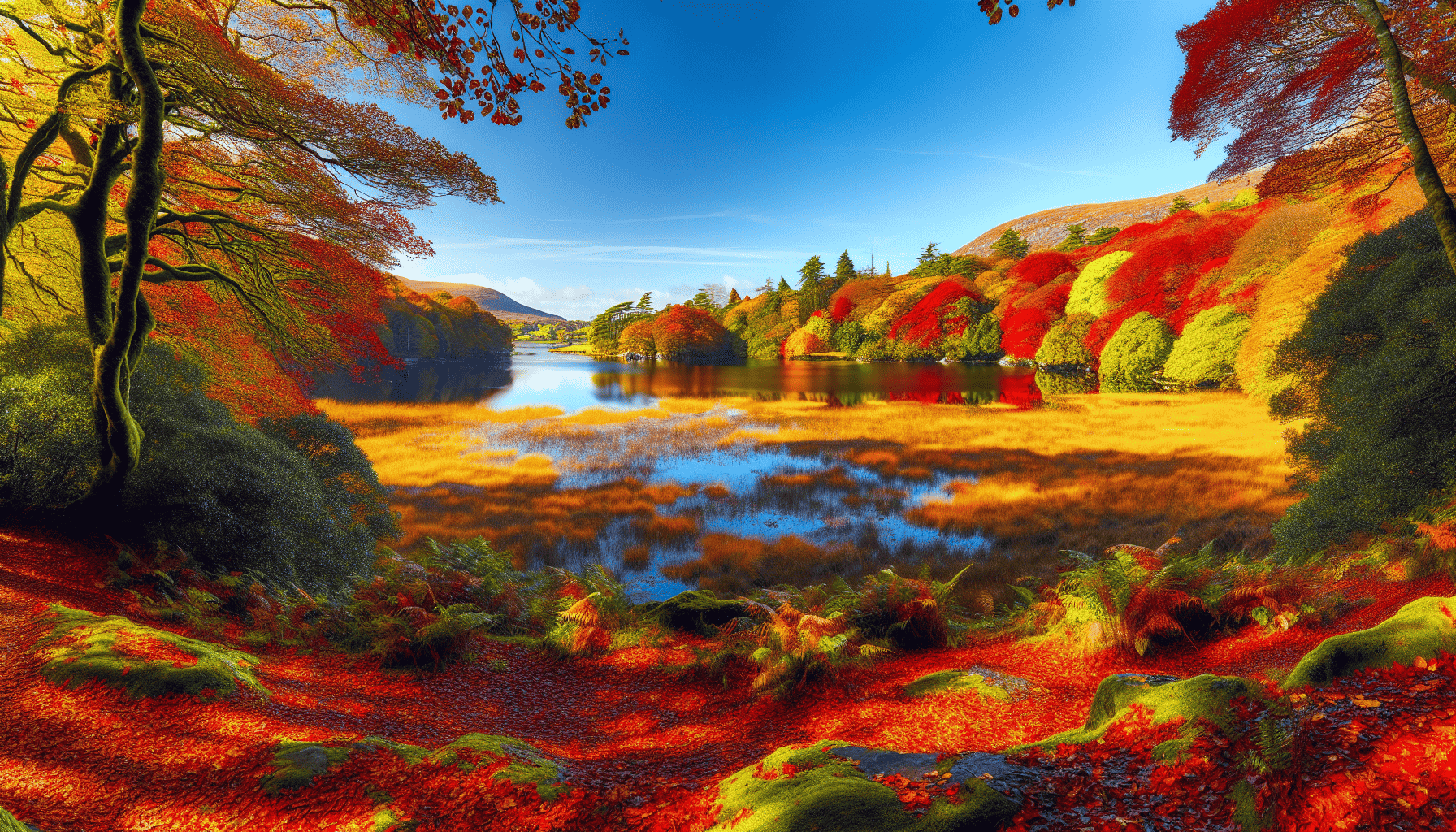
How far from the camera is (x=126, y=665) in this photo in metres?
3.71

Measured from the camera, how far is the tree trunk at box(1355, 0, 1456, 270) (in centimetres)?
633

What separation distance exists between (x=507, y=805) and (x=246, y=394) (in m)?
11.1

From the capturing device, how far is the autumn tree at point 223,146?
223 inches

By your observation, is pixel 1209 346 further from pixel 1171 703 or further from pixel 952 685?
pixel 1171 703

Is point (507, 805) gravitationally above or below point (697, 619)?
above

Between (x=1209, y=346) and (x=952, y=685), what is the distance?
132 ft

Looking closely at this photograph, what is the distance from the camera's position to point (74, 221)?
6.42m

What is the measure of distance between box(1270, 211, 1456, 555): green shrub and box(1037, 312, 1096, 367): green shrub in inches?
1830

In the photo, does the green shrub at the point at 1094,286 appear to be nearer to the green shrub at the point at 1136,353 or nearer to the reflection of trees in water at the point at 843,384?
the green shrub at the point at 1136,353

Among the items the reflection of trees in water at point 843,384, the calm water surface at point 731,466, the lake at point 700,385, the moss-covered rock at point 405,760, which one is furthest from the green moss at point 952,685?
the lake at point 700,385

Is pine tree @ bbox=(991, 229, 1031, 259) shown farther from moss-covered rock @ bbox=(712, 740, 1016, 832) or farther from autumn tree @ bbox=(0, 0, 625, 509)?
moss-covered rock @ bbox=(712, 740, 1016, 832)

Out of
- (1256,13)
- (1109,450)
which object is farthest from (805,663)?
(1109,450)

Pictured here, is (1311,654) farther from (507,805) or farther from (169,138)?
(169,138)

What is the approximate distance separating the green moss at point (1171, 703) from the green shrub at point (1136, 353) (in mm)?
43125
